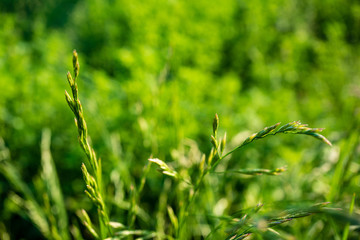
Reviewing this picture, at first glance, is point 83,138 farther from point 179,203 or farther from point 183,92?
point 183,92

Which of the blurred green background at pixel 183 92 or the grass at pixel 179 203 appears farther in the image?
the blurred green background at pixel 183 92

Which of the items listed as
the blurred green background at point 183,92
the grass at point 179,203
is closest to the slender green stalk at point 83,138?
the grass at point 179,203

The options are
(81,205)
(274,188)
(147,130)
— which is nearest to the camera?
(147,130)

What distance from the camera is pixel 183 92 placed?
7.28 ft

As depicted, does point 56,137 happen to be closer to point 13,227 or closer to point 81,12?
point 13,227

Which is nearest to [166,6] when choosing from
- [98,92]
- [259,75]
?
[259,75]

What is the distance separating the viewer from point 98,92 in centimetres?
206

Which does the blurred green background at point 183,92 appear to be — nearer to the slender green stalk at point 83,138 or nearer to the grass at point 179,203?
the grass at point 179,203

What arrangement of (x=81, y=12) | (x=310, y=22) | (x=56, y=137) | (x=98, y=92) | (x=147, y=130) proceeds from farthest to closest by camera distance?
(x=310, y=22) → (x=81, y=12) → (x=98, y=92) → (x=56, y=137) → (x=147, y=130)

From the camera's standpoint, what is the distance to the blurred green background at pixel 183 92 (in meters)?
1.51

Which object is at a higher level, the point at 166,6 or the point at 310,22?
the point at 166,6

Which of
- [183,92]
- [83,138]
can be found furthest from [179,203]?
[183,92]

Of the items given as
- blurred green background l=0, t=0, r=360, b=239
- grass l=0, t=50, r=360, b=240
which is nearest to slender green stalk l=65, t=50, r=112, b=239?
grass l=0, t=50, r=360, b=240

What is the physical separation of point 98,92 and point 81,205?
0.77m
